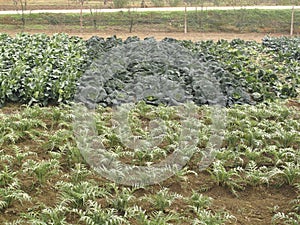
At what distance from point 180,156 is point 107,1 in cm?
3009

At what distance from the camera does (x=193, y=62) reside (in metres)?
13.2

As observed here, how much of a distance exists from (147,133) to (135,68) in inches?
178

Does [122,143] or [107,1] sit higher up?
[107,1]

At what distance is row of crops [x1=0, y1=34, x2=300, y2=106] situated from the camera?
10.8 metres

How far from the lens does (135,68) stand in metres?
12.4

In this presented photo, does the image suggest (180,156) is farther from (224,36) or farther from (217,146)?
(224,36)

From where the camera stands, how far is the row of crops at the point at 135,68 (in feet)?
35.5

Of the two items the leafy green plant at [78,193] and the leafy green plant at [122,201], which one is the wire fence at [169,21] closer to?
the leafy green plant at [78,193]

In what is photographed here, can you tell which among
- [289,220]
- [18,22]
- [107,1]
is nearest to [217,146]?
[289,220]

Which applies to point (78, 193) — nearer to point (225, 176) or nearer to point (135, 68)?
point (225, 176)

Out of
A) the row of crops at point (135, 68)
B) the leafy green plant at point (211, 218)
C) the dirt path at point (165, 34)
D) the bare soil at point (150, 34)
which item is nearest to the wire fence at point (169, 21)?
the bare soil at point (150, 34)

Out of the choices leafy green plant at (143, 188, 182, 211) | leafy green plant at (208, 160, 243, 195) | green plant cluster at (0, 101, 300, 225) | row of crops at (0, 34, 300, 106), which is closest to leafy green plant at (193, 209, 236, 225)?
green plant cluster at (0, 101, 300, 225)

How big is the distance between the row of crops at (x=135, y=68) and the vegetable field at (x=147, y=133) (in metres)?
0.04

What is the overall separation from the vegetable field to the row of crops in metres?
0.04
